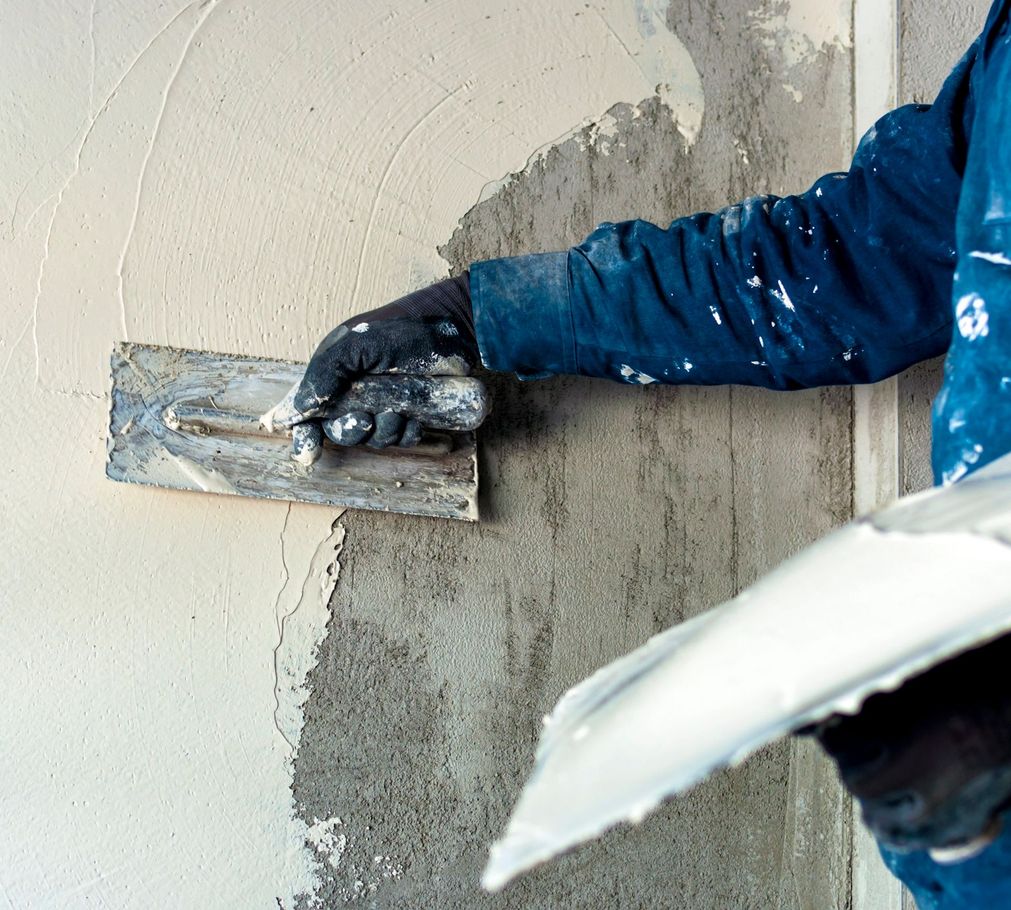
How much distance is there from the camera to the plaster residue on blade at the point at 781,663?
606 mm

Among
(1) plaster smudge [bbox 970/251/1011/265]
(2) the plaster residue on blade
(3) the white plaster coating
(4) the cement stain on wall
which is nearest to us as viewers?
(2) the plaster residue on blade

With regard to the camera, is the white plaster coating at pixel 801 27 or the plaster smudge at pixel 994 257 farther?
the white plaster coating at pixel 801 27

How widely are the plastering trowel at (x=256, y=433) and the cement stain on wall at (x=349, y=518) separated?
0.04 meters

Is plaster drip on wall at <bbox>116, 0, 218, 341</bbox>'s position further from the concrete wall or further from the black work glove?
the black work glove

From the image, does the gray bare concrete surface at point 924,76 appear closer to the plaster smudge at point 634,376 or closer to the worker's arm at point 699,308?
the worker's arm at point 699,308

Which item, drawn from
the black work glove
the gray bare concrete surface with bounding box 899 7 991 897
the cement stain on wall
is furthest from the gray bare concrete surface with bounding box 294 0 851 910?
the black work glove

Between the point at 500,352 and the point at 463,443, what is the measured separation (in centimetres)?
18

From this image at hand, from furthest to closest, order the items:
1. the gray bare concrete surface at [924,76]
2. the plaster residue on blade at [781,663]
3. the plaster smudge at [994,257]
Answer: the gray bare concrete surface at [924,76]
the plaster smudge at [994,257]
the plaster residue on blade at [781,663]

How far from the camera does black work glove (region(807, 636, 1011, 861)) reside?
0.68 meters

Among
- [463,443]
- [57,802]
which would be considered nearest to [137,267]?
[463,443]

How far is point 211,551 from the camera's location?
1.38 meters

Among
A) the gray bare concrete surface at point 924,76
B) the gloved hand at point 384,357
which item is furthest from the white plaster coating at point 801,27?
the gloved hand at point 384,357

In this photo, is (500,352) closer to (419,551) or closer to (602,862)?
(419,551)

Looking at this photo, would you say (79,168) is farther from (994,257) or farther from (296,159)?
(994,257)
